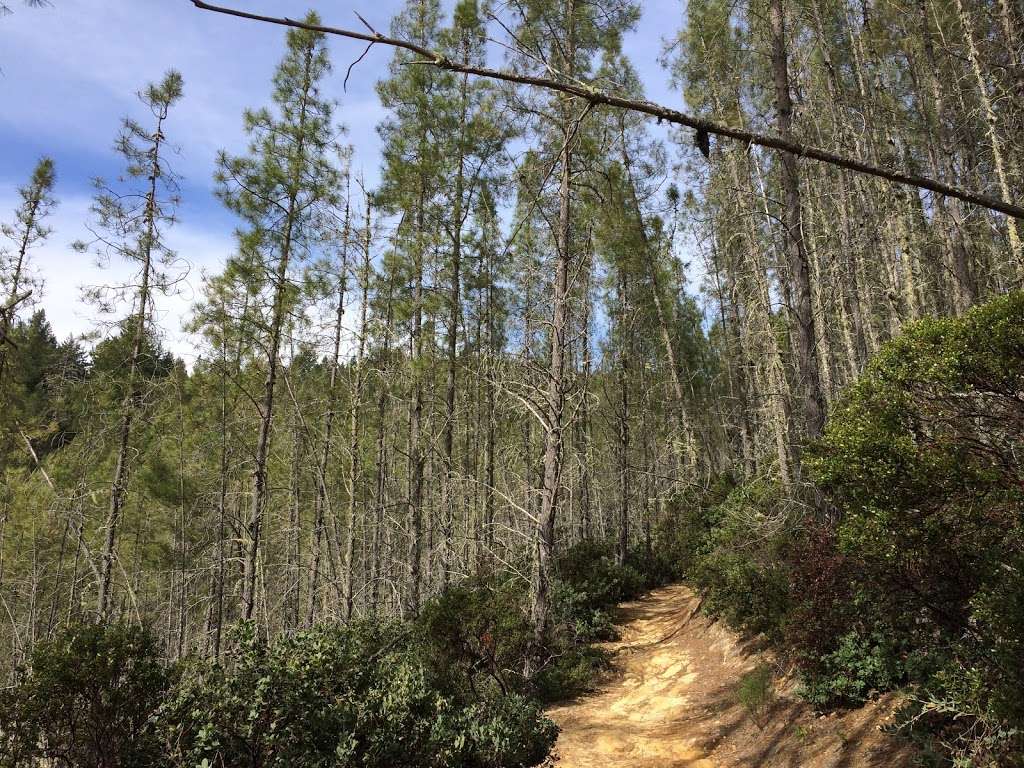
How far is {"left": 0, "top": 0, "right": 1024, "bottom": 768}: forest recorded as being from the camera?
395 cm

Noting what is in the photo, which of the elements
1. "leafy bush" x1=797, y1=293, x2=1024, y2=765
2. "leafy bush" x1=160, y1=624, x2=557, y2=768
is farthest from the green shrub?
"leafy bush" x1=160, y1=624, x2=557, y2=768

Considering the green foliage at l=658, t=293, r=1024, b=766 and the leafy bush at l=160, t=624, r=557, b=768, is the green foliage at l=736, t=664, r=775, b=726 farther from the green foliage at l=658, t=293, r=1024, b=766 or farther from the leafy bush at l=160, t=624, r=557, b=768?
the leafy bush at l=160, t=624, r=557, b=768

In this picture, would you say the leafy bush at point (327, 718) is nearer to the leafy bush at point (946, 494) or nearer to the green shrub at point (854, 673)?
the green shrub at point (854, 673)

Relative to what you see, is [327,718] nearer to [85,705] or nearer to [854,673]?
[85,705]

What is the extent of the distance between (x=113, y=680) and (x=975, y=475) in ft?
21.0

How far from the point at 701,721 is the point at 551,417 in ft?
13.7

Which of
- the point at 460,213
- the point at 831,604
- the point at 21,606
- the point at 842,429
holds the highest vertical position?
Result: the point at 460,213

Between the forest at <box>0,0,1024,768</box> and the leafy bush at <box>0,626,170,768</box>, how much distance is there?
20 millimetres

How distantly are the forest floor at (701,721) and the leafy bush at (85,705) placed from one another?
3.80 metres

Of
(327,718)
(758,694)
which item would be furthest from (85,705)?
(758,694)

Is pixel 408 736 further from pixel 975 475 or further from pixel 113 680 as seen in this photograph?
pixel 975 475

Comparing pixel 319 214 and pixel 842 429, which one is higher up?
pixel 319 214

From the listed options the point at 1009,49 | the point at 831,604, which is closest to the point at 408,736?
the point at 831,604

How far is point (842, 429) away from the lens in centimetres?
456
